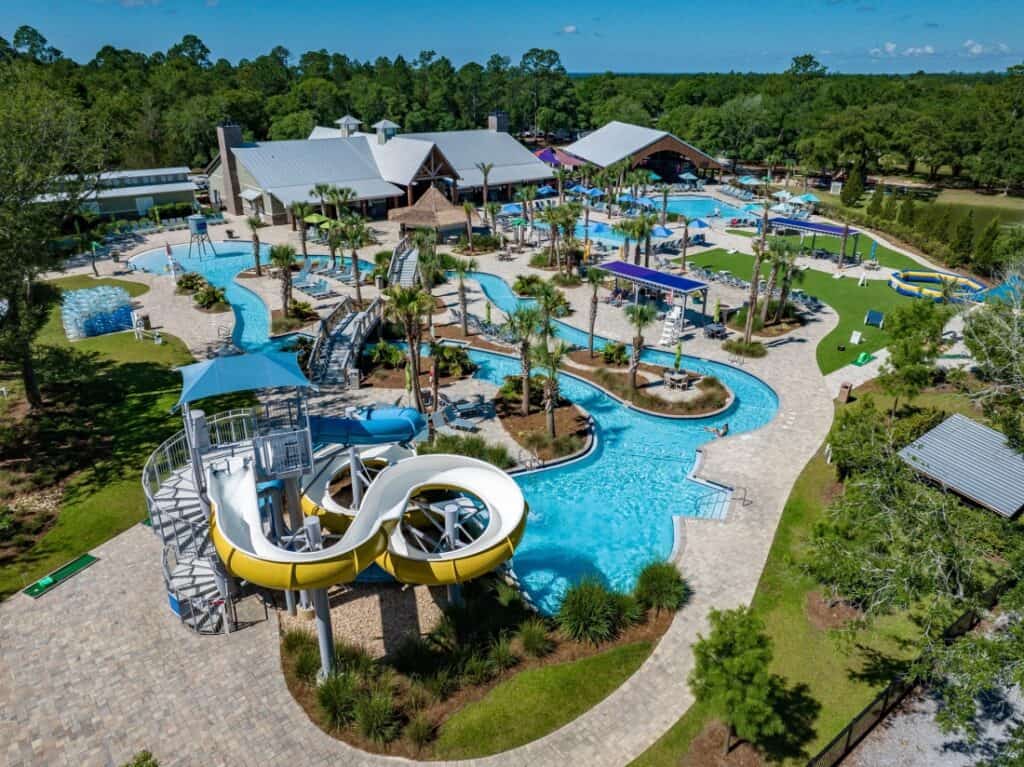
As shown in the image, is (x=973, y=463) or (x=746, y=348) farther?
(x=746, y=348)

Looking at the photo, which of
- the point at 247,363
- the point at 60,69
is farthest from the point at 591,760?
the point at 60,69

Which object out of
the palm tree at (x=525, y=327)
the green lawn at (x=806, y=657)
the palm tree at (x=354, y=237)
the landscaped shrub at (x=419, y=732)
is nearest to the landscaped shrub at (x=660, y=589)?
the green lawn at (x=806, y=657)

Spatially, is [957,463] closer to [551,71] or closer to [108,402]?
[108,402]

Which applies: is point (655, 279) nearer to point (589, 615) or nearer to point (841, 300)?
point (841, 300)

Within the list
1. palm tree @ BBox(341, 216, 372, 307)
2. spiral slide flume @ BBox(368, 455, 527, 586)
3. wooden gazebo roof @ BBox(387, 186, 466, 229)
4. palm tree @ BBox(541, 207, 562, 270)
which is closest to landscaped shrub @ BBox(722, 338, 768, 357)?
palm tree @ BBox(541, 207, 562, 270)

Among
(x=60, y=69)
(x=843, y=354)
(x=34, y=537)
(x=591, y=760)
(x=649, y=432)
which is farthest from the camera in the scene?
(x=60, y=69)

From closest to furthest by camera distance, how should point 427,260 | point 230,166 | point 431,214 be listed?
point 427,260
point 431,214
point 230,166

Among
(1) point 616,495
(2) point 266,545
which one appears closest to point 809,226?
(1) point 616,495
